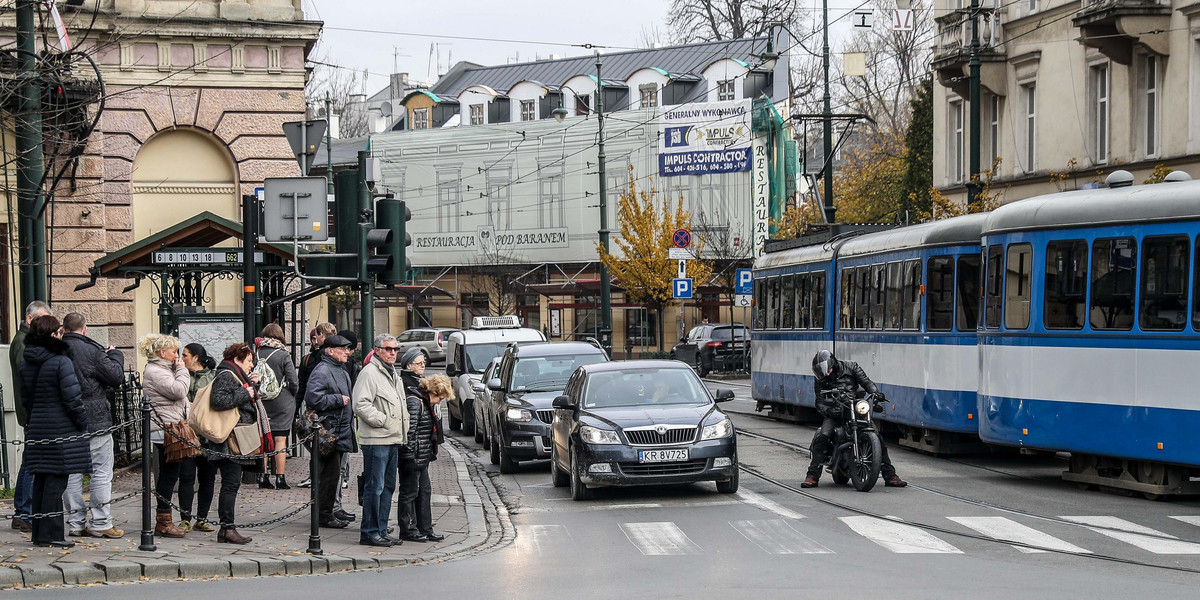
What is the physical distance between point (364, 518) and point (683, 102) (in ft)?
170

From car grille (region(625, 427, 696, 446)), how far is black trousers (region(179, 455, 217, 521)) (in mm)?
4308

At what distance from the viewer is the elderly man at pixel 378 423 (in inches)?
456

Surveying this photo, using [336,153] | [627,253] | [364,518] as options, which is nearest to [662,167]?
[627,253]

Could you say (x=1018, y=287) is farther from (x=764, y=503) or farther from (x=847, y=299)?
(x=847, y=299)

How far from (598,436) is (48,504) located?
5633 mm

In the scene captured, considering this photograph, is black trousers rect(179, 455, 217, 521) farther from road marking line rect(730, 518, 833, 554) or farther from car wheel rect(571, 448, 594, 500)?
road marking line rect(730, 518, 833, 554)

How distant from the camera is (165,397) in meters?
11.9

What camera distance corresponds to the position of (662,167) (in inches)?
2405

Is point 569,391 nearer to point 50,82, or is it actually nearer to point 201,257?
point 201,257

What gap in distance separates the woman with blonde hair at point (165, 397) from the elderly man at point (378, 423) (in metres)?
1.46

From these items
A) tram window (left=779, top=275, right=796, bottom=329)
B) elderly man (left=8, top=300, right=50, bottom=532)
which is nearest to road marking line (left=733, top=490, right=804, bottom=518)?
elderly man (left=8, top=300, right=50, bottom=532)

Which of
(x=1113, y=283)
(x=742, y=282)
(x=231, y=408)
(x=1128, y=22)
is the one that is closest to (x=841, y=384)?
(x=1113, y=283)

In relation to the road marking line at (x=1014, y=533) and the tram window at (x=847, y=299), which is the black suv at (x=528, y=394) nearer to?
the tram window at (x=847, y=299)

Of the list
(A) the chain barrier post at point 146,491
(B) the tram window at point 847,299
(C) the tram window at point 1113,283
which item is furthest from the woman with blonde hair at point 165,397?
(B) the tram window at point 847,299
